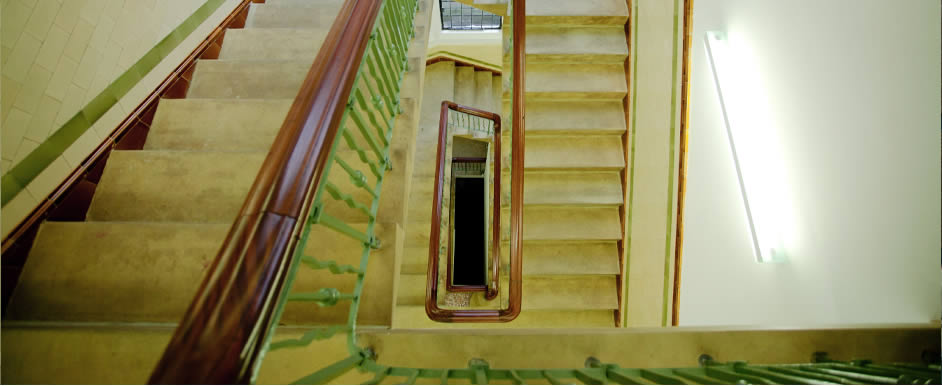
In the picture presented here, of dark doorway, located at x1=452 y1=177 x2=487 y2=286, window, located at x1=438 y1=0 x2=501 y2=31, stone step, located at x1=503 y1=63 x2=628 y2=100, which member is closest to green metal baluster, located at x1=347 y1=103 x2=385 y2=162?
stone step, located at x1=503 y1=63 x2=628 y2=100

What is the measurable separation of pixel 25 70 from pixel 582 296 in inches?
134

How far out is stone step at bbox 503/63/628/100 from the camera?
3350 millimetres

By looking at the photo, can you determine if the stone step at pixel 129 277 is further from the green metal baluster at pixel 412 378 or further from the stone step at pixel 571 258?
the stone step at pixel 571 258

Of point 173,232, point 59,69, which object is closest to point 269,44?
point 59,69

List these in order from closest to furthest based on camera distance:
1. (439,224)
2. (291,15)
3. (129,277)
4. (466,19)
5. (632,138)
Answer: (129,277) → (291,15) → (632,138) → (439,224) → (466,19)

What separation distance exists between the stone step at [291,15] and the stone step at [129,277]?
6.76 feet

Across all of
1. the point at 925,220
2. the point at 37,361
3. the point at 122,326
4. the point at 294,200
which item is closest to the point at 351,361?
the point at 294,200

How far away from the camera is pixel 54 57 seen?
166cm

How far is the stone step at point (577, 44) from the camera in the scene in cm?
340

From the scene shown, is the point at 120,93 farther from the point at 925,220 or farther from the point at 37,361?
the point at 925,220

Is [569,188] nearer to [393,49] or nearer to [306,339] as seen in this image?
[393,49]

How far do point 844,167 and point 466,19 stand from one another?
21.4ft

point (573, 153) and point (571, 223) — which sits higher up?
point (573, 153)

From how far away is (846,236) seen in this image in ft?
5.41
